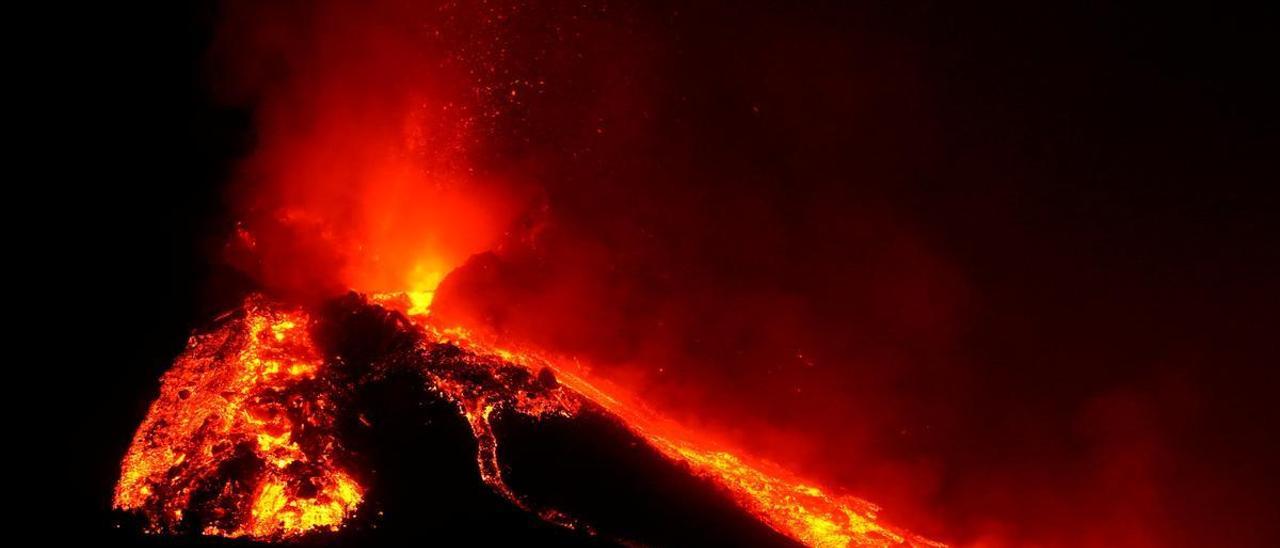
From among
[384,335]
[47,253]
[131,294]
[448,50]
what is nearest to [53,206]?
[47,253]

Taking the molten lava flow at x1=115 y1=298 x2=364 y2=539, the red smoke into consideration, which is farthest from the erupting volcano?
the red smoke

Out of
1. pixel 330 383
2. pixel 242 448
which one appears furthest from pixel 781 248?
pixel 242 448

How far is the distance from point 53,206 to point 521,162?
2.78 m

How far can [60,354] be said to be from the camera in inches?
140

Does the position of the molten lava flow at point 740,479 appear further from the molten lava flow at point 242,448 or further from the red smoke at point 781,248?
the red smoke at point 781,248

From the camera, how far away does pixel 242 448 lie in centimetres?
312

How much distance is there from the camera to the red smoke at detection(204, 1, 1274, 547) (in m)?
5.48

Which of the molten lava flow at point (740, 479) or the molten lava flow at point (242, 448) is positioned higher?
the molten lava flow at point (740, 479)

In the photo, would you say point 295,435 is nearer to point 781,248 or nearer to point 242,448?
point 242,448

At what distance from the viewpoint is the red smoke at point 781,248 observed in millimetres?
5480

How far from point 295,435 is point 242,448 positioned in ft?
0.65

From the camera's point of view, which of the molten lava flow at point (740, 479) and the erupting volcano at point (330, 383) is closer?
the erupting volcano at point (330, 383)

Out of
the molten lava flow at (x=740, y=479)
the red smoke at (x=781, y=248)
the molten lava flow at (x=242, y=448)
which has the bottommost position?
the molten lava flow at (x=242, y=448)

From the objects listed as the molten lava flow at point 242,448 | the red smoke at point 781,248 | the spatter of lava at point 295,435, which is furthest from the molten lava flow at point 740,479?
the red smoke at point 781,248
